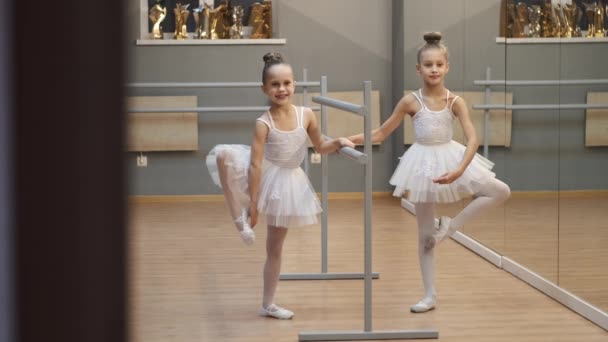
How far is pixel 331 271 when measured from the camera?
16.2ft

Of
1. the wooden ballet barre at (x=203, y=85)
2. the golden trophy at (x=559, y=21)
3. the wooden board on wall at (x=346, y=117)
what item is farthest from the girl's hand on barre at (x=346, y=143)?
the wooden board on wall at (x=346, y=117)

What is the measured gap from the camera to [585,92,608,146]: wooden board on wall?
362 centimetres

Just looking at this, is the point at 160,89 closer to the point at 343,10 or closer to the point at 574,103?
the point at 343,10

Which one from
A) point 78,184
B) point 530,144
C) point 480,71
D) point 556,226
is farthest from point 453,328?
point 78,184

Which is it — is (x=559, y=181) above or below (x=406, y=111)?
below

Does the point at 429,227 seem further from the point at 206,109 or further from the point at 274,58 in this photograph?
the point at 206,109

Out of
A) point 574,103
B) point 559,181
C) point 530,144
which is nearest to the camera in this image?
point 574,103

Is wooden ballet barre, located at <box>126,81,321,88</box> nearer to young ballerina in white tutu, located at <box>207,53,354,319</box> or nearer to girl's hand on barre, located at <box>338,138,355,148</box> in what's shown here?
young ballerina in white tutu, located at <box>207,53,354,319</box>

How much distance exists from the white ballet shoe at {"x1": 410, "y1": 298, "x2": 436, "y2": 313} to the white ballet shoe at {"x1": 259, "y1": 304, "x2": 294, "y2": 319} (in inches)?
19.1

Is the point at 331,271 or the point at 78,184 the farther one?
the point at 331,271

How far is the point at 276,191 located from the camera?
3822mm

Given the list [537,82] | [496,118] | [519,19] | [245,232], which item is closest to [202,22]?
[496,118]

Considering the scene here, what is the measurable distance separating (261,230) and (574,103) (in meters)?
3.02

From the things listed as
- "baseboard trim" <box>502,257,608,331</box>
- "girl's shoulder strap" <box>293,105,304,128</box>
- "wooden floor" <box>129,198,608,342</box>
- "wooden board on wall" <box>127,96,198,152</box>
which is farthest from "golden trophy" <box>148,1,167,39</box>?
"girl's shoulder strap" <box>293,105,304,128</box>
